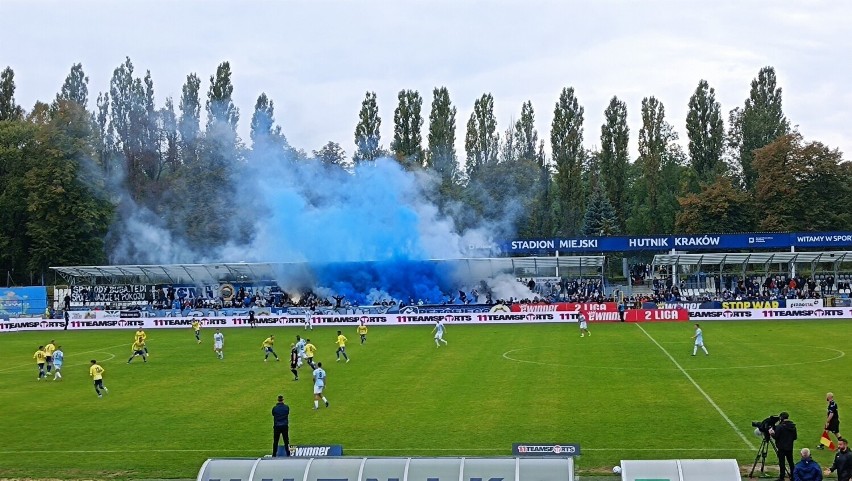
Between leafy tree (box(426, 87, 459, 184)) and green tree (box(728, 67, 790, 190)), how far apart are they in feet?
114

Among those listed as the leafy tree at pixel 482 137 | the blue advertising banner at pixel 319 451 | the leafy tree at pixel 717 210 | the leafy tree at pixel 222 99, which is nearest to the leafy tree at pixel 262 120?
the leafy tree at pixel 222 99

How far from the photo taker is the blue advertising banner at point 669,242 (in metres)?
73.3

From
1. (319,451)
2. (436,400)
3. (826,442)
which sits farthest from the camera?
(436,400)

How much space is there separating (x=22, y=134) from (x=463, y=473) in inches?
3481

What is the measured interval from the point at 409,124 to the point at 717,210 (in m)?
37.7

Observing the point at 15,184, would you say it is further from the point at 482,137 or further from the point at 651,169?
the point at 651,169

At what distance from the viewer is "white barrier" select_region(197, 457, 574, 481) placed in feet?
45.9

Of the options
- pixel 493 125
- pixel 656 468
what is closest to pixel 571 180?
pixel 493 125

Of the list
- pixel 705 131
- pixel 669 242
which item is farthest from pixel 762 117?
pixel 669 242

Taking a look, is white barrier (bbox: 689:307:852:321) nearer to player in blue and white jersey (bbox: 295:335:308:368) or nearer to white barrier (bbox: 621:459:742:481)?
player in blue and white jersey (bbox: 295:335:308:368)

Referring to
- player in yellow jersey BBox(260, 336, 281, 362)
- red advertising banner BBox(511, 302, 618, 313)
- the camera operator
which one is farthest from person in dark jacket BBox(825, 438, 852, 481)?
red advertising banner BBox(511, 302, 618, 313)

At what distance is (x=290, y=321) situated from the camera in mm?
65312

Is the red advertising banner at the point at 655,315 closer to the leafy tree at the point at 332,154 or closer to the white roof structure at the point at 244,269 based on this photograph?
the white roof structure at the point at 244,269

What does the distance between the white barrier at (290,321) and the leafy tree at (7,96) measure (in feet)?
131
